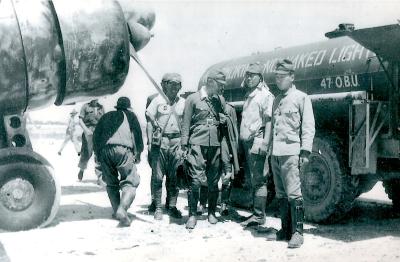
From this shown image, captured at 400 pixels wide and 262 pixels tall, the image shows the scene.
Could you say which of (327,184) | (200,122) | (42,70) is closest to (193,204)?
(200,122)

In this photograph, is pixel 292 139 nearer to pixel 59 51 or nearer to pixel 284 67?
pixel 284 67

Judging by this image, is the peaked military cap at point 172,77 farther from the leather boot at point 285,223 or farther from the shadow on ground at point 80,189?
the shadow on ground at point 80,189

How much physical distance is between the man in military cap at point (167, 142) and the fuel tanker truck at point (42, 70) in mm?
982

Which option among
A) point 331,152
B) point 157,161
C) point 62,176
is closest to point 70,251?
point 157,161

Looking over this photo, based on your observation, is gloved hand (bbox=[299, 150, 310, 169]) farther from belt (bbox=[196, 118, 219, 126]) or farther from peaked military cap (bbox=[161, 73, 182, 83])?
peaked military cap (bbox=[161, 73, 182, 83])

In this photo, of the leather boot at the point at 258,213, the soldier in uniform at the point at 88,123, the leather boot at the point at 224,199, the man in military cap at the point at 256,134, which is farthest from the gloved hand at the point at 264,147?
the soldier in uniform at the point at 88,123

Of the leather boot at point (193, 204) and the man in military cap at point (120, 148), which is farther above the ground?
the man in military cap at point (120, 148)

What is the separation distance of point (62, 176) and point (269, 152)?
9183 millimetres

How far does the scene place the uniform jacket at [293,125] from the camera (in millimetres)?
6094

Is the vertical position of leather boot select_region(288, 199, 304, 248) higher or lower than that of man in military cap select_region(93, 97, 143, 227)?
lower

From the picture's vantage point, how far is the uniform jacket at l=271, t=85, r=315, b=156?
6.09 metres

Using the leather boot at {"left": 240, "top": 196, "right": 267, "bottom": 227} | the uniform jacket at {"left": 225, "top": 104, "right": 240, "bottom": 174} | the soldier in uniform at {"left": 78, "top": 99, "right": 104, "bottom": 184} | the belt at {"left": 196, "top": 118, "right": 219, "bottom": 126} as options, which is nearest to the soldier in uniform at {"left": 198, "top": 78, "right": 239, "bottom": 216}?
the uniform jacket at {"left": 225, "top": 104, "right": 240, "bottom": 174}

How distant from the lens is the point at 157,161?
8070mm

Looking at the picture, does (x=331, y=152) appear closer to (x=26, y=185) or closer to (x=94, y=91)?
(x=94, y=91)
